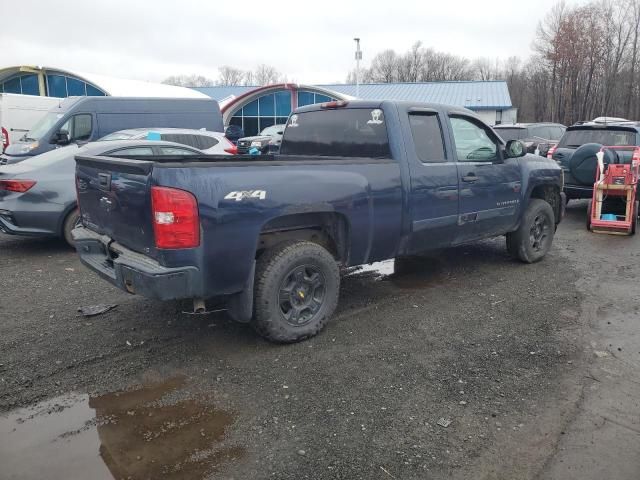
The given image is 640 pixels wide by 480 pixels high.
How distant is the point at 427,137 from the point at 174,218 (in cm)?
282

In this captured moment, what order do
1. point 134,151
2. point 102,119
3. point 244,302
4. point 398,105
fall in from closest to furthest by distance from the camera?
point 244,302, point 398,105, point 134,151, point 102,119

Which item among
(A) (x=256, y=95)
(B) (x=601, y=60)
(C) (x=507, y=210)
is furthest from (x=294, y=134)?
(B) (x=601, y=60)

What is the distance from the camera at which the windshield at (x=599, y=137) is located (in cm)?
1049

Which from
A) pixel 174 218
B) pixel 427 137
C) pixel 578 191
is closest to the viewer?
pixel 174 218

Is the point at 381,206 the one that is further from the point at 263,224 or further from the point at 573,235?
the point at 573,235

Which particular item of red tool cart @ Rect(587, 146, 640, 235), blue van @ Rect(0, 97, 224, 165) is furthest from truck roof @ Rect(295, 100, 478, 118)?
blue van @ Rect(0, 97, 224, 165)

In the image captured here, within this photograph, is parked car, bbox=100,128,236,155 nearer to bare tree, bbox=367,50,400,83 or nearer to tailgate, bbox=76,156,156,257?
tailgate, bbox=76,156,156,257

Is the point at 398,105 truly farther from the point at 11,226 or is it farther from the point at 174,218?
the point at 11,226

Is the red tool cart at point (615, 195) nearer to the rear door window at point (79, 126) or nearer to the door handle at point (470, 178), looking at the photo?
the door handle at point (470, 178)

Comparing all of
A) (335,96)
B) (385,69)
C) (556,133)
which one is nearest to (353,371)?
(556,133)

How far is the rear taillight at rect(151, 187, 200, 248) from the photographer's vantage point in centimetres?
338

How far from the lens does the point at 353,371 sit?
3.80 metres

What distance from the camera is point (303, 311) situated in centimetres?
433

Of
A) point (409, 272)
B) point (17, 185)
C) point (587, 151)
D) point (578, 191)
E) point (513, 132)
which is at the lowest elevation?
point (409, 272)
